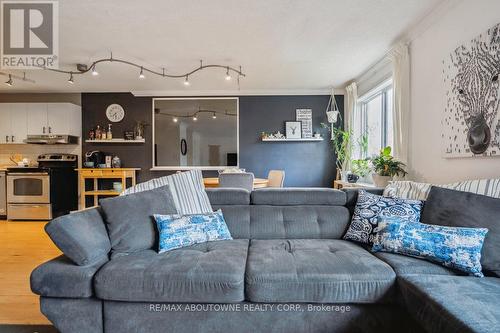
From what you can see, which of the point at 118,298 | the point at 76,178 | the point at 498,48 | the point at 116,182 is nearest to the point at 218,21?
Answer: the point at 498,48

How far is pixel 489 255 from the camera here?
5.10 ft

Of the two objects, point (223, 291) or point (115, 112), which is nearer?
point (223, 291)

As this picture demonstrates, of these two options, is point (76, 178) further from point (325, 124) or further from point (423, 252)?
point (423, 252)

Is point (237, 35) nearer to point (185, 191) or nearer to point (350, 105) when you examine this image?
point (185, 191)

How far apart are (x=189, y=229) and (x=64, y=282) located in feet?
2.50

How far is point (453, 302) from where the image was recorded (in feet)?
3.94

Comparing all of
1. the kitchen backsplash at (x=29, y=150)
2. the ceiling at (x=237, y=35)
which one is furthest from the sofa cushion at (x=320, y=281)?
the kitchen backsplash at (x=29, y=150)

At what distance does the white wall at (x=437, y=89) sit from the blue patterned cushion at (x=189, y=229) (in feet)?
6.59

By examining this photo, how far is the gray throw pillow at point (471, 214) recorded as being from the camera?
1558 mm

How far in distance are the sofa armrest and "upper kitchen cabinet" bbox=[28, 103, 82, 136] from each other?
15.4ft

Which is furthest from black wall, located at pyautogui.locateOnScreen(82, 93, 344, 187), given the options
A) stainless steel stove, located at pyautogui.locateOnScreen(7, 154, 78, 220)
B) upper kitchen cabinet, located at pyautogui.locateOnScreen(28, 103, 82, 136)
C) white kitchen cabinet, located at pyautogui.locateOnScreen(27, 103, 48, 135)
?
stainless steel stove, located at pyautogui.locateOnScreen(7, 154, 78, 220)

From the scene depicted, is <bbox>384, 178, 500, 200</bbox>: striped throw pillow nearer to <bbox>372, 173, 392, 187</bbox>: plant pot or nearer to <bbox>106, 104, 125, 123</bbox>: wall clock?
<bbox>372, 173, 392, 187</bbox>: plant pot

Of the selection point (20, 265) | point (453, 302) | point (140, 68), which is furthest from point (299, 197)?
point (140, 68)

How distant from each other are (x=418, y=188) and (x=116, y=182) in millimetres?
5206
